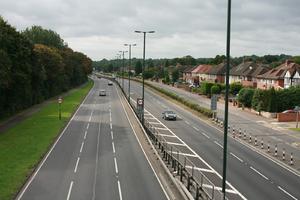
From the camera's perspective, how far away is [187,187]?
985 inches

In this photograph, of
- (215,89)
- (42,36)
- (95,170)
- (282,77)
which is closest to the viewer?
(95,170)

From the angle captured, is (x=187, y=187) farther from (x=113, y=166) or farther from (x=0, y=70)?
(x=0, y=70)

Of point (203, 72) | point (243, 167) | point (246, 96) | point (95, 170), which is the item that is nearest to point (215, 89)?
point (246, 96)

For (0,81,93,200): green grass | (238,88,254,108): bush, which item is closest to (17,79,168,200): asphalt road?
(0,81,93,200): green grass

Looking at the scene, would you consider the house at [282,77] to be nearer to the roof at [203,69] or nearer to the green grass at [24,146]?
the green grass at [24,146]

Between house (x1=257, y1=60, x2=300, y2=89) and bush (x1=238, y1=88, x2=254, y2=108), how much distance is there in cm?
1759

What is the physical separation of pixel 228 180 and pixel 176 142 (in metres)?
15.4

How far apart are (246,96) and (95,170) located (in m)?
50.0

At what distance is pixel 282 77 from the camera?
99.8 meters

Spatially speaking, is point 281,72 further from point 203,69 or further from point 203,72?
point 203,69

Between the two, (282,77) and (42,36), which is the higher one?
(42,36)

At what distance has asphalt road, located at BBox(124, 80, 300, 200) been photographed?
27.4m

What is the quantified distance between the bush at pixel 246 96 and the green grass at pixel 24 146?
2779cm

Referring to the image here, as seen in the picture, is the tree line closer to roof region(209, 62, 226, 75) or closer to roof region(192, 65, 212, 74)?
roof region(209, 62, 226, 75)
